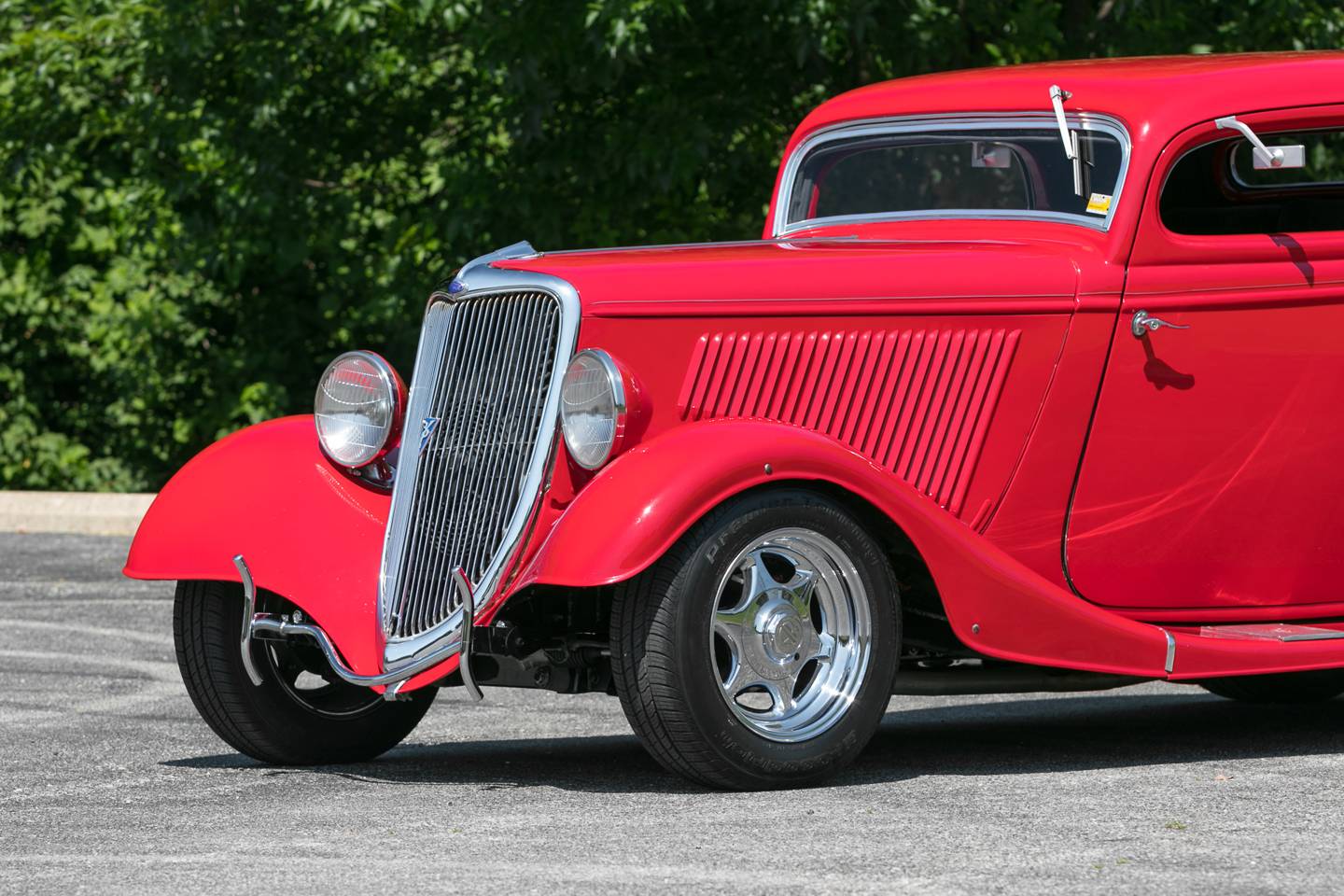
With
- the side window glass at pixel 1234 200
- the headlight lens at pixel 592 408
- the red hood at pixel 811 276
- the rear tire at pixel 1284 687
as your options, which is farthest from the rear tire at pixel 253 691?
the rear tire at pixel 1284 687

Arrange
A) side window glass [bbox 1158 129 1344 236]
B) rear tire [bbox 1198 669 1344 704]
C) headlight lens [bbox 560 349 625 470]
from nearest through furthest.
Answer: headlight lens [bbox 560 349 625 470]
side window glass [bbox 1158 129 1344 236]
rear tire [bbox 1198 669 1344 704]

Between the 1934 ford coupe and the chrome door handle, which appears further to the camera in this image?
the chrome door handle

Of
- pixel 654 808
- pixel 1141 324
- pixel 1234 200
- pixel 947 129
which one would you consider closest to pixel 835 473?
pixel 654 808

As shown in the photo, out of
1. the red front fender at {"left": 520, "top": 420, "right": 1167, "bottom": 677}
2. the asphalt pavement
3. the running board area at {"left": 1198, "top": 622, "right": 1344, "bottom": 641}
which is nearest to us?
the asphalt pavement

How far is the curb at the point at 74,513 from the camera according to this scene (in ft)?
49.5

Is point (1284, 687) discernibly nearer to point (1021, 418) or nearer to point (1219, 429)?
point (1219, 429)

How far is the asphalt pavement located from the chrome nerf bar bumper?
296 millimetres

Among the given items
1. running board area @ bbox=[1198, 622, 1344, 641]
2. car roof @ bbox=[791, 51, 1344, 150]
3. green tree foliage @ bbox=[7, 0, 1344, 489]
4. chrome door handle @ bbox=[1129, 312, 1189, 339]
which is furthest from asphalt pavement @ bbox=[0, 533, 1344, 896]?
green tree foliage @ bbox=[7, 0, 1344, 489]

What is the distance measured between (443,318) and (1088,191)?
1.99m

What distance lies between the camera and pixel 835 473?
5.49m

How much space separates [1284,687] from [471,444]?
11.1ft

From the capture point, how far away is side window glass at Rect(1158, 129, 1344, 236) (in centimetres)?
669

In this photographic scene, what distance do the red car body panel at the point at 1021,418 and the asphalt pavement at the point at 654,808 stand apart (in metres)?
0.44

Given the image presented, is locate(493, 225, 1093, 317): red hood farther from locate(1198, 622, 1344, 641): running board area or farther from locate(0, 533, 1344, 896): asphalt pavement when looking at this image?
locate(0, 533, 1344, 896): asphalt pavement
